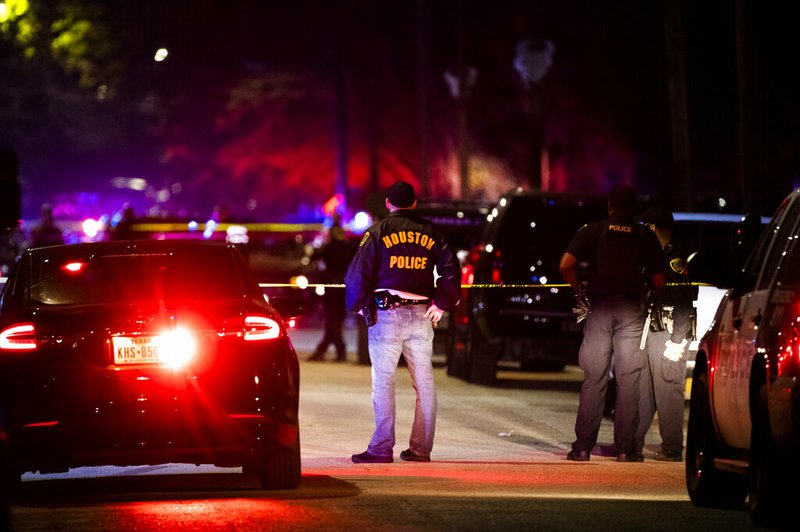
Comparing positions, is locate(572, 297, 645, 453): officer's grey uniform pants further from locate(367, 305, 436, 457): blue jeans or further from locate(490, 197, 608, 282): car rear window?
locate(490, 197, 608, 282): car rear window

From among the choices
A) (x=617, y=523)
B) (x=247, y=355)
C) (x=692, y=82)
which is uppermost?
(x=692, y=82)

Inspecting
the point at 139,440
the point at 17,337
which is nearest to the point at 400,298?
the point at 139,440

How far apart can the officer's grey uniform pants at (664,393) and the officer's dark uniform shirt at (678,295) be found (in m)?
0.12

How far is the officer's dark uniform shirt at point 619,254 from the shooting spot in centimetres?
1215

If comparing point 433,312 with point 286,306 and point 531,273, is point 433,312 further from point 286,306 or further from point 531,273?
point 531,273

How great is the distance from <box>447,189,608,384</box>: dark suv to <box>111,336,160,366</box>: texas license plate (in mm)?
7657

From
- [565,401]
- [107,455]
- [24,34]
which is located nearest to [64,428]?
[107,455]

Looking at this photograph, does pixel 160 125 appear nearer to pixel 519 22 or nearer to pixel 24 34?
pixel 24 34

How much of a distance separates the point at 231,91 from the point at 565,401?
46.1 metres

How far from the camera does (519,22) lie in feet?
161

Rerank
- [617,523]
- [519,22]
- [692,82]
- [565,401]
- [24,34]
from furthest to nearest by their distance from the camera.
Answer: [24,34] → [519,22] → [692,82] → [565,401] → [617,523]

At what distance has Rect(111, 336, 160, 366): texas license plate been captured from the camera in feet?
32.3

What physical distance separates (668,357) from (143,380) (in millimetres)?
4324

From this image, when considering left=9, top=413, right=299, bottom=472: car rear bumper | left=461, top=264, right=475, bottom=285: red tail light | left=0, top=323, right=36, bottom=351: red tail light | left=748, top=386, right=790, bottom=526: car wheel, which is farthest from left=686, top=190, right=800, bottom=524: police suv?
left=461, top=264, right=475, bottom=285: red tail light
